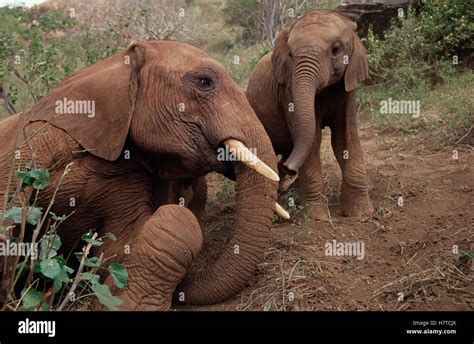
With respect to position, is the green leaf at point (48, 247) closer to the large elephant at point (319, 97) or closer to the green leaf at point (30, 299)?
the green leaf at point (30, 299)

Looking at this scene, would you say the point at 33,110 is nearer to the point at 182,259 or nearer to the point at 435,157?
the point at 182,259

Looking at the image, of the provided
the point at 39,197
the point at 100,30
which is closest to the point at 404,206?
the point at 39,197

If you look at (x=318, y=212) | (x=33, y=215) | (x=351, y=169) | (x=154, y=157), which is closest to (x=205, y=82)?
(x=154, y=157)

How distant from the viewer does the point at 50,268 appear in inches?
125

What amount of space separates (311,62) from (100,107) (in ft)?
7.07

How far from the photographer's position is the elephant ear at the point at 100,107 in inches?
167

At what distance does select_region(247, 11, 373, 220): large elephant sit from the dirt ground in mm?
286

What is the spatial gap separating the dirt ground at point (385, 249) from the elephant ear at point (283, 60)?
1.24 meters

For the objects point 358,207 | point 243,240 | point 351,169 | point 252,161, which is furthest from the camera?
point 351,169

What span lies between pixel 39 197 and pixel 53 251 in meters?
0.92

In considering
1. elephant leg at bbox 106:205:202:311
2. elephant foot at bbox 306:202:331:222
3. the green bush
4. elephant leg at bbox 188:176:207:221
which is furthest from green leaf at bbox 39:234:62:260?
the green bush

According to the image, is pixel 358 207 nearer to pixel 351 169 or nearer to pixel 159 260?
pixel 351 169

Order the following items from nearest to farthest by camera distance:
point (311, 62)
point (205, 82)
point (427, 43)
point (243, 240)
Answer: point (243, 240) → point (205, 82) → point (311, 62) → point (427, 43)
